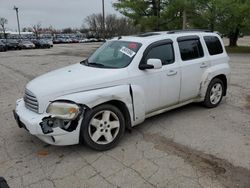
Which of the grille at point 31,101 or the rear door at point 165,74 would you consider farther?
the rear door at point 165,74

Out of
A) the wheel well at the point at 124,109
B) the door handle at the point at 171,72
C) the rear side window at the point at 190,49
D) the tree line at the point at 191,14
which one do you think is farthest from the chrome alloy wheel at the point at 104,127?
the tree line at the point at 191,14

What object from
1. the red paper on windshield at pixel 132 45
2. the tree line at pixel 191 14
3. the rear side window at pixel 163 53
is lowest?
the rear side window at pixel 163 53

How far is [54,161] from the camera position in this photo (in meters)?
3.69

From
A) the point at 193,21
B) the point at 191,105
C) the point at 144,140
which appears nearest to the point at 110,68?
the point at 144,140

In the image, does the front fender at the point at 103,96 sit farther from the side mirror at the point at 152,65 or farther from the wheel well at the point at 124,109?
the side mirror at the point at 152,65

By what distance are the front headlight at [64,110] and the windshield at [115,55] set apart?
1145mm

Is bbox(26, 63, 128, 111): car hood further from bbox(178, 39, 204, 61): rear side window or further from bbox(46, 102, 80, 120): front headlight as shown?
bbox(178, 39, 204, 61): rear side window

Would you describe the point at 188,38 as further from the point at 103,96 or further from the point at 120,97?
the point at 103,96

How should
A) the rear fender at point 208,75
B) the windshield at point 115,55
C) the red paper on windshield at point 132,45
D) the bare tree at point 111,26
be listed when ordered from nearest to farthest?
the windshield at point 115,55
the red paper on windshield at point 132,45
the rear fender at point 208,75
the bare tree at point 111,26

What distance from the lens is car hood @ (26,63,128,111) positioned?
12.1ft

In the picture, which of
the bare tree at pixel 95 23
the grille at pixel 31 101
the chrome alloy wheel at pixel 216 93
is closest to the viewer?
the grille at pixel 31 101

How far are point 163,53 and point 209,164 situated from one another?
211cm

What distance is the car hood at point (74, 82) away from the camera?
3.70 meters

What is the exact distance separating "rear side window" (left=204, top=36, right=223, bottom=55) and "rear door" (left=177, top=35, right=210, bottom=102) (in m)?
0.26
